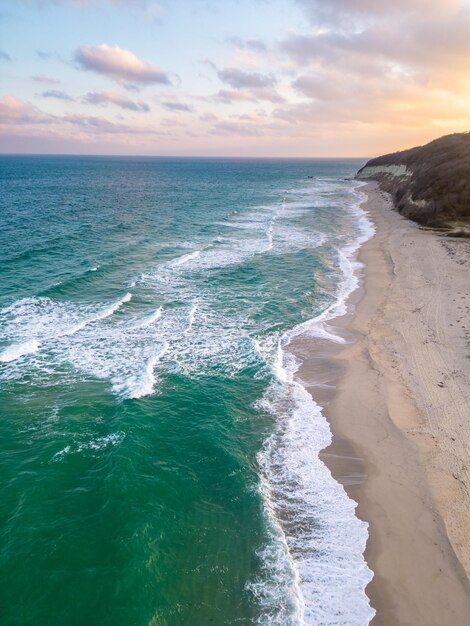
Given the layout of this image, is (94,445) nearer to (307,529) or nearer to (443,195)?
(307,529)

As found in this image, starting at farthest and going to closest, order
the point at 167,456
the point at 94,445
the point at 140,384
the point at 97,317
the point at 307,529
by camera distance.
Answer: the point at 97,317 < the point at 140,384 < the point at 94,445 < the point at 167,456 < the point at 307,529

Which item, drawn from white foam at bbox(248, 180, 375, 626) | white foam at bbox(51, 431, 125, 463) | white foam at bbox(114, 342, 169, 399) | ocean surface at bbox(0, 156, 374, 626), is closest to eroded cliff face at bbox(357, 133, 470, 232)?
ocean surface at bbox(0, 156, 374, 626)

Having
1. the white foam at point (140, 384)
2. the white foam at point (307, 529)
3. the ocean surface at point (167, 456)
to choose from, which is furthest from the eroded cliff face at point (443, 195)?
the white foam at point (140, 384)

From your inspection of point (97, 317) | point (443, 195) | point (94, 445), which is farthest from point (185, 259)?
point (443, 195)

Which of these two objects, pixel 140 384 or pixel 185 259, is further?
pixel 185 259

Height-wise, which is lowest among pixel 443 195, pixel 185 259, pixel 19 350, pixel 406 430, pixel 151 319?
pixel 185 259

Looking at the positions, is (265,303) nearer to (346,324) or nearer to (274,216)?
(346,324)

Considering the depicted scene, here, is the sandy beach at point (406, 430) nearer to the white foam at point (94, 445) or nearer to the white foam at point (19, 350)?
the white foam at point (94, 445)

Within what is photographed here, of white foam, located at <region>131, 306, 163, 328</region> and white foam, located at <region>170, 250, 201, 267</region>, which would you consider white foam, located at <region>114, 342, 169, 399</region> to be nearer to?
white foam, located at <region>131, 306, 163, 328</region>
